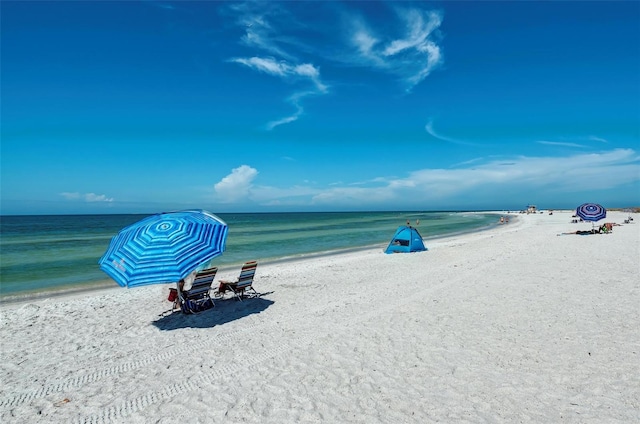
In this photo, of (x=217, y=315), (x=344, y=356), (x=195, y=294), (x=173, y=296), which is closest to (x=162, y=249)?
(x=195, y=294)

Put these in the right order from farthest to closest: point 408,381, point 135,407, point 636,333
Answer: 1. point 636,333
2. point 408,381
3. point 135,407

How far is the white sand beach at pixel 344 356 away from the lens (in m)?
4.37

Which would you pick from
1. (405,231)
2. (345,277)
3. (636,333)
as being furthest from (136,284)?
(405,231)

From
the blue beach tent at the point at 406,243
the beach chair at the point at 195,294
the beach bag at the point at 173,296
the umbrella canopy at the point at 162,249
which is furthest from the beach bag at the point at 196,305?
the blue beach tent at the point at 406,243

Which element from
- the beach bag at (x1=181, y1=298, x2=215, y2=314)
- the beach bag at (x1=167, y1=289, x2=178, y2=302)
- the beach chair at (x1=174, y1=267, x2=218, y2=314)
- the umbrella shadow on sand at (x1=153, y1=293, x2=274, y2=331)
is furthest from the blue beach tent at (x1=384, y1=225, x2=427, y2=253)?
the beach bag at (x1=167, y1=289, x2=178, y2=302)

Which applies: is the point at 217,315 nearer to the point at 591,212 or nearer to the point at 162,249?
the point at 162,249

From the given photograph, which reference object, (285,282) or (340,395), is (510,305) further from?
(285,282)

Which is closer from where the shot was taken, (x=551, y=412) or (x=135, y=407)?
(x=551, y=412)

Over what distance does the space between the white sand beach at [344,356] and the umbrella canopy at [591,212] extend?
14.2 metres

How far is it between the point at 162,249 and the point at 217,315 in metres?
2.56

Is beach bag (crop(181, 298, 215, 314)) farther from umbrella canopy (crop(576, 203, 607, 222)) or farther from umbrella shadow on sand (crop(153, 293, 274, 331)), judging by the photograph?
umbrella canopy (crop(576, 203, 607, 222))

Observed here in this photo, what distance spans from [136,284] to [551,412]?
6.69 meters

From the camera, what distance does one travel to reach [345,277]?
40.9 ft

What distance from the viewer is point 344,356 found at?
581 centimetres
